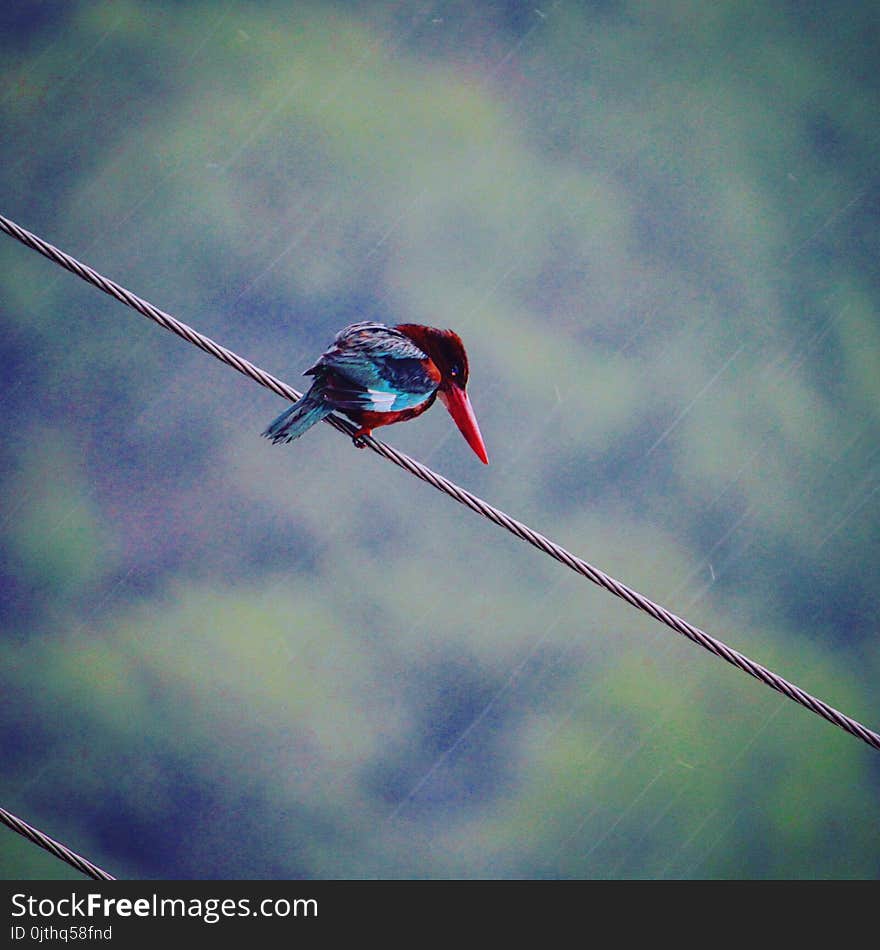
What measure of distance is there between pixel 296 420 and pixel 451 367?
99 cm

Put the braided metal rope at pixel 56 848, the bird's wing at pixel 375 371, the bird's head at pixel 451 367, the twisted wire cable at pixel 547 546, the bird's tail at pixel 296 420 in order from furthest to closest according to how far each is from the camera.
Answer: the bird's head at pixel 451 367, the bird's wing at pixel 375 371, the bird's tail at pixel 296 420, the twisted wire cable at pixel 547 546, the braided metal rope at pixel 56 848

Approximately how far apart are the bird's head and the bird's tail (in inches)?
31.4

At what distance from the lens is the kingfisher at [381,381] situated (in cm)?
368

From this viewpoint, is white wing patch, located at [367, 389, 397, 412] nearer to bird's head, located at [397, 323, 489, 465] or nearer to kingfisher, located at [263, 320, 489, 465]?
kingfisher, located at [263, 320, 489, 465]

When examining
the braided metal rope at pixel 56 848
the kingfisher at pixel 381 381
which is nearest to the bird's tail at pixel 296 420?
the kingfisher at pixel 381 381

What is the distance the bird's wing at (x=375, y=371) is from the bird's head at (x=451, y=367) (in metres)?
0.09

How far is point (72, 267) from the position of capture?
9.43ft

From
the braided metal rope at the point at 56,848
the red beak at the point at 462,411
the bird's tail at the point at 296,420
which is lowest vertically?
the braided metal rope at the point at 56,848

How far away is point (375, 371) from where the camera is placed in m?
3.92

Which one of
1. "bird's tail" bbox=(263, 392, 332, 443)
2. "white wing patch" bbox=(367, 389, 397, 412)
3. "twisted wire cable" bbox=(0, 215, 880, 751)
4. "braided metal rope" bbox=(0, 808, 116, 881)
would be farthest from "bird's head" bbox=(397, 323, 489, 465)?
"braided metal rope" bbox=(0, 808, 116, 881)

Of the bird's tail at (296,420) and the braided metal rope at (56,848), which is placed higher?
the bird's tail at (296,420)

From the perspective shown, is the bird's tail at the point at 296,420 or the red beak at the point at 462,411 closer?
the bird's tail at the point at 296,420

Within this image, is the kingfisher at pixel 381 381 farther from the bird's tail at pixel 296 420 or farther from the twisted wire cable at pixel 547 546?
the twisted wire cable at pixel 547 546
